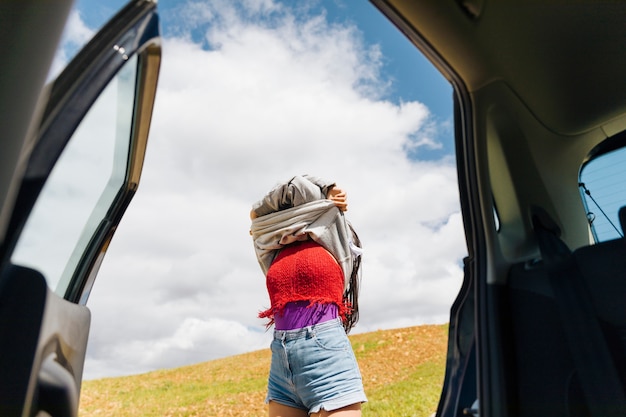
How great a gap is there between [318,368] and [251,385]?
10616 millimetres

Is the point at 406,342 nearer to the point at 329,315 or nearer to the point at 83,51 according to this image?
the point at 329,315

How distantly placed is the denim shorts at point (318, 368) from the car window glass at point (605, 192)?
1231 millimetres

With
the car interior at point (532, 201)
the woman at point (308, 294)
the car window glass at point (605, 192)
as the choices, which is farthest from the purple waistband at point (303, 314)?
the car window glass at point (605, 192)

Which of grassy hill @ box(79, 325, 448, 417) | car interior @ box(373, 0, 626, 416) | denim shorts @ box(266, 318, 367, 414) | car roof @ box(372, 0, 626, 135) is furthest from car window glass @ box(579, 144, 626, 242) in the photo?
grassy hill @ box(79, 325, 448, 417)

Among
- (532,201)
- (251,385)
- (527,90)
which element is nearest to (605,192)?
(532,201)

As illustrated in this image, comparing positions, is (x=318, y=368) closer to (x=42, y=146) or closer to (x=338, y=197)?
(x=338, y=197)

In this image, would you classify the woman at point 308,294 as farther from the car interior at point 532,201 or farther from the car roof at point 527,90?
the car roof at point 527,90

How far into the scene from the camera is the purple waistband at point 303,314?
2424 millimetres

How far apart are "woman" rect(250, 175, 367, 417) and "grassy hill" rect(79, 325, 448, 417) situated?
6.18m

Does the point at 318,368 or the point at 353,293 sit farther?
the point at 353,293

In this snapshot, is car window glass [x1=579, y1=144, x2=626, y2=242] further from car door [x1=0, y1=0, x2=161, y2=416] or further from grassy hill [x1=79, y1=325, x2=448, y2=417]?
grassy hill [x1=79, y1=325, x2=448, y2=417]

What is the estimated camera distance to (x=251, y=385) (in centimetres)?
1220

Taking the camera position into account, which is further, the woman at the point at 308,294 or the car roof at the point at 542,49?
the woman at the point at 308,294

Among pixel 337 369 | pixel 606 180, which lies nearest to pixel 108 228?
pixel 337 369
